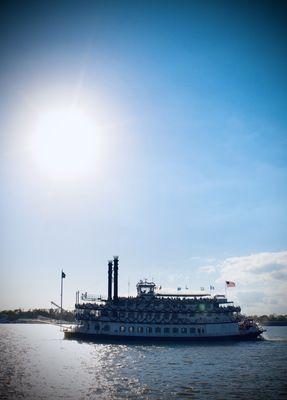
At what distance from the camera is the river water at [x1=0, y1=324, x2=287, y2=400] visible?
25031mm

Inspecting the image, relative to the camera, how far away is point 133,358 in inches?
1654

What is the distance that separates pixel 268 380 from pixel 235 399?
296 inches

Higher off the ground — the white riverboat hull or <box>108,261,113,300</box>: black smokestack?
<box>108,261,113,300</box>: black smokestack

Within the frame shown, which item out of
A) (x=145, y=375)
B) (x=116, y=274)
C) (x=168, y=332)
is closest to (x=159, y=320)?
(x=168, y=332)

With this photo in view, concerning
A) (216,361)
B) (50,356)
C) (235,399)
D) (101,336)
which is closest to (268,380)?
(235,399)

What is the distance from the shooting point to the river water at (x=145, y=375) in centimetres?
2503

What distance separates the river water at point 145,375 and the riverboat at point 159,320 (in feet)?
44.6

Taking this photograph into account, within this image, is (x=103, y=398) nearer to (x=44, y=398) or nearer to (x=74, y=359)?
(x=44, y=398)

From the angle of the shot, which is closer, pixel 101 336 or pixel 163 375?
pixel 163 375

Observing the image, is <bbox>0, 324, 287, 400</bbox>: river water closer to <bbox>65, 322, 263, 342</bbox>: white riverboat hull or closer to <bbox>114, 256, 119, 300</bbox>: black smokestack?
<bbox>65, 322, 263, 342</bbox>: white riverboat hull

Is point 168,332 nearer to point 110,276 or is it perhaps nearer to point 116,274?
point 116,274

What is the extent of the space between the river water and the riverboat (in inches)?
535

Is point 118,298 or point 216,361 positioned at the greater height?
point 118,298

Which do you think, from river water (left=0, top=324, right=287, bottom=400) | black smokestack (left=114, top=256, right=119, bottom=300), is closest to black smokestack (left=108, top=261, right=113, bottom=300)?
black smokestack (left=114, top=256, right=119, bottom=300)
